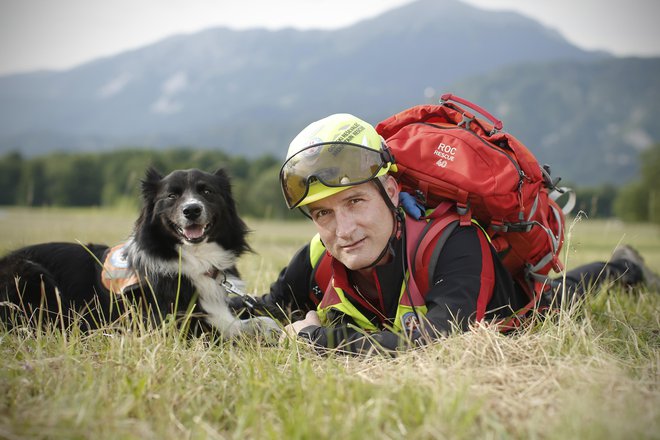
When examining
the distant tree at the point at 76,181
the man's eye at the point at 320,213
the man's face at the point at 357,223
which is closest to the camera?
the man's face at the point at 357,223

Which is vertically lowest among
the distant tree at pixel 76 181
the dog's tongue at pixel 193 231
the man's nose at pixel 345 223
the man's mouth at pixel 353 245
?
the distant tree at pixel 76 181

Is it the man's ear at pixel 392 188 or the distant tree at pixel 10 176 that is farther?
the distant tree at pixel 10 176

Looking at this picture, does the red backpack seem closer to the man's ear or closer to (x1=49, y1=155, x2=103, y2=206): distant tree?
the man's ear

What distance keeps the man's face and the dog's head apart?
157cm

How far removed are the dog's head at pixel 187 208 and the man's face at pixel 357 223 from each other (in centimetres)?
157

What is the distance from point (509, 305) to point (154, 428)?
2392 millimetres

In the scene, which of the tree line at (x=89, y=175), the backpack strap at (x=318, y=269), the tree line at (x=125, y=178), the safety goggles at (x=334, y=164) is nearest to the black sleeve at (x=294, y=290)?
the backpack strap at (x=318, y=269)

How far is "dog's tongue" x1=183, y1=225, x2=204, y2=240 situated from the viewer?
4800 millimetres

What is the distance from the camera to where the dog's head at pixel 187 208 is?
477 cm

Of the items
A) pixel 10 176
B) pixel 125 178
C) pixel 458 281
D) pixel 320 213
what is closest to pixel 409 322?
pixel 458 281

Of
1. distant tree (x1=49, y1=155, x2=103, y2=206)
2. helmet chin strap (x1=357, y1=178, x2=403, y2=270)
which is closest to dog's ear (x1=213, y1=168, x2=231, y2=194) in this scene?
helmet chin strap (x1=357, y1=178, x2=403, y2=270)

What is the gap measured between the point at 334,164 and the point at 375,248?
0.64m

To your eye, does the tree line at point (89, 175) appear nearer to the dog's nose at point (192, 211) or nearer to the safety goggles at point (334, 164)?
the dog's nose at point (192, 211)

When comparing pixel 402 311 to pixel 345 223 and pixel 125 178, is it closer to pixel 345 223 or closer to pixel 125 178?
pixel 345 223
